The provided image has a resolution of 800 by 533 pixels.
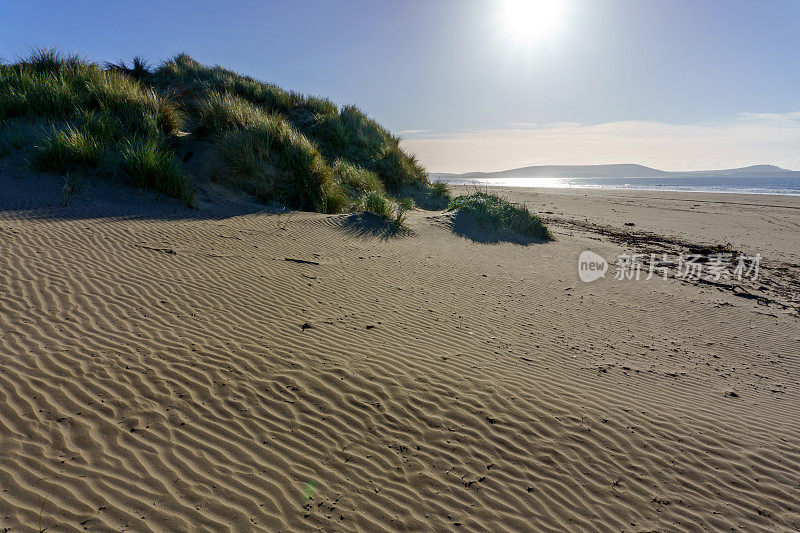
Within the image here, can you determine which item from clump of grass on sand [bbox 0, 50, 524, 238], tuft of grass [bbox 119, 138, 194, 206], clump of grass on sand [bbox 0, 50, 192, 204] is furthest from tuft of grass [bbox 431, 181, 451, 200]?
tuft of grass [bbox 119, 138, 194, 206]

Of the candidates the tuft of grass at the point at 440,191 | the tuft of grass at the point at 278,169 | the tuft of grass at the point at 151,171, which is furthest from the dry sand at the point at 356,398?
the tuft of grass at the point at 440,191

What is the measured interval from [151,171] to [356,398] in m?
8.30

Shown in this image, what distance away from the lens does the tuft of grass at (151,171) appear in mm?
8953

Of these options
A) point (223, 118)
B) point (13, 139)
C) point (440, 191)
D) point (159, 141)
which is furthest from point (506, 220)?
point (13, 139)

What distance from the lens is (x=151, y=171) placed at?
9.06 m

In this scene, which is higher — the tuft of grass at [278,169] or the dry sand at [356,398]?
the tuft of grass at [278,169]

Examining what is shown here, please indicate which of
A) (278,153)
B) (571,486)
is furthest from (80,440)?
(278,153)

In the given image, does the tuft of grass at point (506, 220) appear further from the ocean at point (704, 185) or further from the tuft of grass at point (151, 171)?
the tuft of grass at point (151, 171)

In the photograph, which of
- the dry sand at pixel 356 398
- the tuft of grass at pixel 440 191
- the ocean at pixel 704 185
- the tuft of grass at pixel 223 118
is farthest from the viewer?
the ocean at pixel 704 185

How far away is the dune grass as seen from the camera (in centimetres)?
912

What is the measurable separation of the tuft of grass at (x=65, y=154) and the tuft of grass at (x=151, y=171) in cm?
62

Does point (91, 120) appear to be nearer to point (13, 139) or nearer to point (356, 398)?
point (13, 139)

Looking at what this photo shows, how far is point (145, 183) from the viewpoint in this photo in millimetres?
9109

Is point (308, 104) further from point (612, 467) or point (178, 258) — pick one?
point (612, 467)
